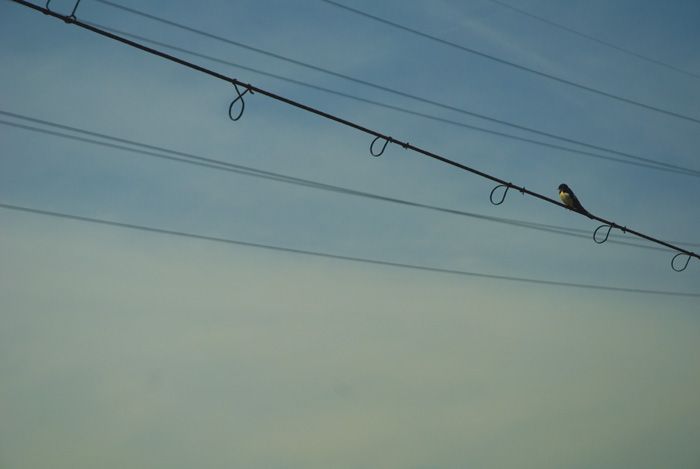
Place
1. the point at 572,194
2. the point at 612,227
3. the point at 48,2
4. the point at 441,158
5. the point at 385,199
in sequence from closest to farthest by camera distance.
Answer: the point at 48,2
the point at 441,158
the point at 612,227
the point at 385,199
the point at 572,194

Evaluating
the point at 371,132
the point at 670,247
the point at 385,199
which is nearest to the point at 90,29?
the point at 371,132

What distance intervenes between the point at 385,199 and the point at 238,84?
16.7 feet

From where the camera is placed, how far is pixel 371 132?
8.49 m

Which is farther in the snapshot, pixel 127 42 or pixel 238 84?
pixel 238 84

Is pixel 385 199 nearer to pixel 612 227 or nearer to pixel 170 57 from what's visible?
pixel 612 227

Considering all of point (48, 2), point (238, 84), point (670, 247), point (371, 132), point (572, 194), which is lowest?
point (670, 247)

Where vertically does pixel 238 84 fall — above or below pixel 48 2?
below

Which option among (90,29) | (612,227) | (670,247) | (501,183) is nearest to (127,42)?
(90,29)

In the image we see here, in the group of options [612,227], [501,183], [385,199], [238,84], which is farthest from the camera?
Answer: [385,199]

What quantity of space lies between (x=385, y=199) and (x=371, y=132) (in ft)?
14.1

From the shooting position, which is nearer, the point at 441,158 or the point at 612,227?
the point at 441,158

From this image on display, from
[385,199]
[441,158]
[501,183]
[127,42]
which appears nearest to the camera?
[127,42]

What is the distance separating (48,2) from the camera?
7.45 m

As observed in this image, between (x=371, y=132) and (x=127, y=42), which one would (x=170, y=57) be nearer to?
(x=127, y=42)
